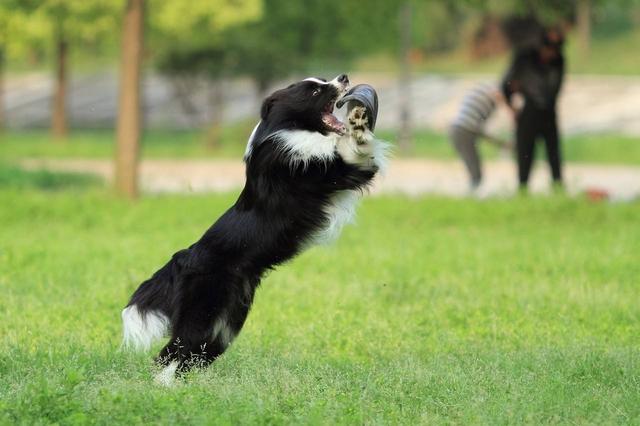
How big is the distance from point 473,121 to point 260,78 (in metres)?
15.2

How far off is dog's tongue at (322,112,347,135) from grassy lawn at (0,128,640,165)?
58.6ft

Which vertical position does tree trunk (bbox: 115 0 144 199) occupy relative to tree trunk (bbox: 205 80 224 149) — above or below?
above

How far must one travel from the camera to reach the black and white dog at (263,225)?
19.6ft

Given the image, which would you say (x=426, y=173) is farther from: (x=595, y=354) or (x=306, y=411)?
(x=306, y=411)

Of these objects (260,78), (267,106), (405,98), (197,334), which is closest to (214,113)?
(260,78)

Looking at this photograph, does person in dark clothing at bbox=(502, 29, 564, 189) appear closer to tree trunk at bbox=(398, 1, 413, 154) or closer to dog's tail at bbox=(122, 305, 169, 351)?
dog's tail at bbox=(122, 305, 169, 351)

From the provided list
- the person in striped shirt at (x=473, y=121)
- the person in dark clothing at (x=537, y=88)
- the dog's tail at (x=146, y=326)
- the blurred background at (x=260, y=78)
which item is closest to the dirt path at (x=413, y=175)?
the blurred background at (x=260, y=78)

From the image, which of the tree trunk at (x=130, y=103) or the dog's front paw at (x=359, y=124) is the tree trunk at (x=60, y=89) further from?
the dog's front paw at (x=359, y=124)

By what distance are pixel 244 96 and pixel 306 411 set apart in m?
35.0

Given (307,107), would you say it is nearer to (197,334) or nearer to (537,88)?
(197,334)

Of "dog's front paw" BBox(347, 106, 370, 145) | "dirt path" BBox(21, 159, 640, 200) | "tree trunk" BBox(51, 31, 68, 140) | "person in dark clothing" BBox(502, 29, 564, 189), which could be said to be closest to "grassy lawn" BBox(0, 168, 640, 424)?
"person in dark clothing" BBox(502, 29, 564, 189)

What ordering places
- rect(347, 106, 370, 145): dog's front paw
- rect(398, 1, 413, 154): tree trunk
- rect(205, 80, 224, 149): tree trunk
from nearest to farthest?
rect(347, 106, 370, 145): dog's front paw, rect(398, 1, 413, 154): tree trunk, rect(205, 80, 224, 149): tree trunk

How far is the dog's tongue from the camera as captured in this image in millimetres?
6309

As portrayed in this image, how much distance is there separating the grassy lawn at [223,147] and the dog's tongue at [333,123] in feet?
58.6
